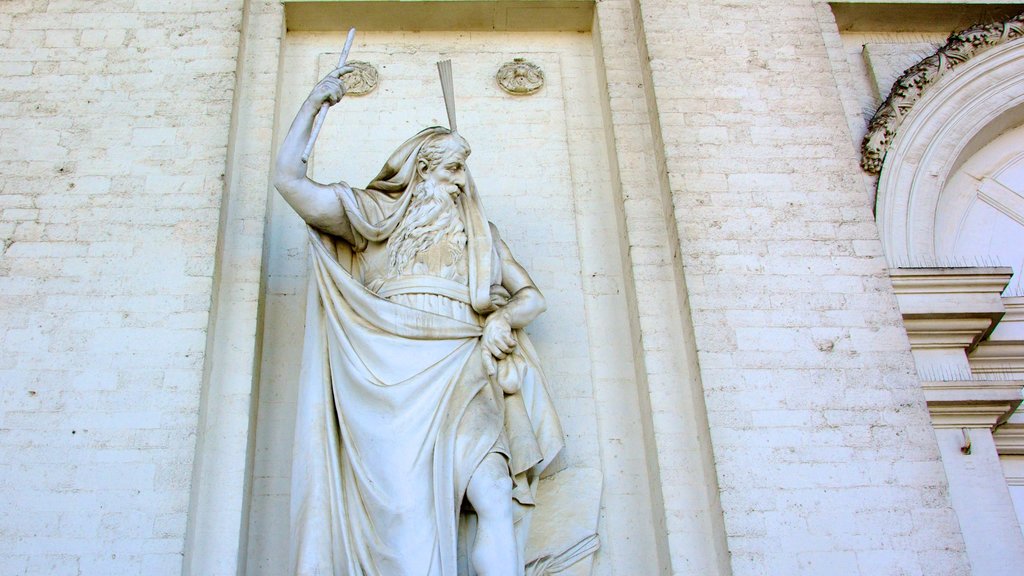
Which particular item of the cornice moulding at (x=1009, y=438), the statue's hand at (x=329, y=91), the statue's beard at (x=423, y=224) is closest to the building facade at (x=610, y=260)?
the cornice moulding at (x=1009, y=438)

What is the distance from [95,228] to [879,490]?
4327 millimetres

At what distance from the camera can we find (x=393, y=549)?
16.8ft

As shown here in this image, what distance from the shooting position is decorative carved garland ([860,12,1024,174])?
23.8 ft

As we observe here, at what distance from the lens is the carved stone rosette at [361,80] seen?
753 centimetres

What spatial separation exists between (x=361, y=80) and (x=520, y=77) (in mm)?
1035

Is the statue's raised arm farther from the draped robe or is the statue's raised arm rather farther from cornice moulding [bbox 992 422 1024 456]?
cornice moulding [bbox 992 422 1024 456]

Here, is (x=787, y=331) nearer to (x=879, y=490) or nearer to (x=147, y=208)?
(x=879, y=490)

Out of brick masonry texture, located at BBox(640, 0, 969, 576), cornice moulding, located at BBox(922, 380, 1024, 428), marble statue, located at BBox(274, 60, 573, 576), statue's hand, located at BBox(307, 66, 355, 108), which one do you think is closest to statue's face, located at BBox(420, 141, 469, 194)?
marble statue, located at BBox(274, 60, 573, 576)

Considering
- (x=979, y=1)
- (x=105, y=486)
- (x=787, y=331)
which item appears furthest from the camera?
(x=979, y=1)

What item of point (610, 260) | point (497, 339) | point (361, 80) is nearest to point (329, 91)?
point (497, 339)

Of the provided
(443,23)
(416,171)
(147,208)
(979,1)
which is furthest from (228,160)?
(979,1)

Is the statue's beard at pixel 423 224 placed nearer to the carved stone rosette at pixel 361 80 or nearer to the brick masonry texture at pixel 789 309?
the brick masonry texture at pixel 789 309

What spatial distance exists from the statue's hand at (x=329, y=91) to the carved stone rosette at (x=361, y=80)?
5.39 feet

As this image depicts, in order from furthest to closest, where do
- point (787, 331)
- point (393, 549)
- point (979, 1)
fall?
point (979, 1) < point (787, 331) < point (393, 549)
